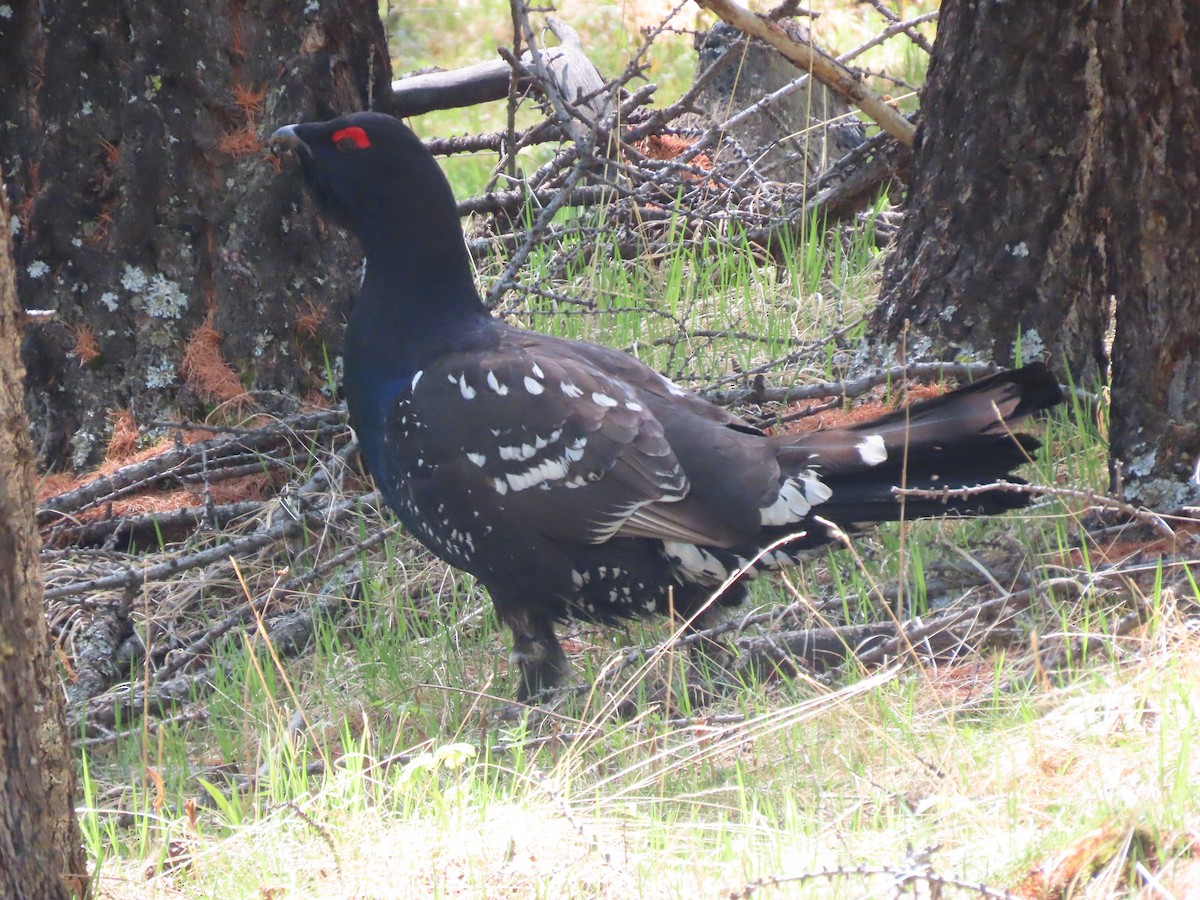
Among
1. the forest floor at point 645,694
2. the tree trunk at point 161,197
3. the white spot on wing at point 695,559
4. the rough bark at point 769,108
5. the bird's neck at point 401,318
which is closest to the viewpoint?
the forest floor at point 645,694

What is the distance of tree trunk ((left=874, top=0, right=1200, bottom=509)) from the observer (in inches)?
150

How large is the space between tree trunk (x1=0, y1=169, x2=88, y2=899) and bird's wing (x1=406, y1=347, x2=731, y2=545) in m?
1.68

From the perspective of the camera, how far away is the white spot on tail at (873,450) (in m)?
3.78

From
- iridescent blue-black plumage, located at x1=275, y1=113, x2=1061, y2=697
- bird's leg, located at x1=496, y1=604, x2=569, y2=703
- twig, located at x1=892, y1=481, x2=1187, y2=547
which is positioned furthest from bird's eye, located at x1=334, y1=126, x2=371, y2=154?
twig, located at x1=892, y1=481, x2=1187, y2=547

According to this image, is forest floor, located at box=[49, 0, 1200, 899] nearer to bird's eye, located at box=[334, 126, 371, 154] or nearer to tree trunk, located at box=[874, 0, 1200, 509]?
tree trunk, located at box=[874, 0, 1200, 509]

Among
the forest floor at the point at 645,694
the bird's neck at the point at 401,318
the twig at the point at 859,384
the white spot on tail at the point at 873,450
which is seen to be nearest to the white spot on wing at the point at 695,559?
the forest floor at the point at 645,694

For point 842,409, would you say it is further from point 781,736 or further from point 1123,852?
point 1123,852

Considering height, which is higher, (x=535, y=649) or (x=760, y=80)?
(x=760, y=80)

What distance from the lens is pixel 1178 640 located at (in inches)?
125

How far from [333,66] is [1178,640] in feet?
12.4

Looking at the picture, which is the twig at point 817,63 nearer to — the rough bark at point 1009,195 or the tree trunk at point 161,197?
the rough bark at point 1009,195

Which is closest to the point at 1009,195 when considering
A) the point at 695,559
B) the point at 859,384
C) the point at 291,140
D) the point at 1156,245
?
the point at 859,384

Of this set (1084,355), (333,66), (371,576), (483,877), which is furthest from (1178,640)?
(333,66)

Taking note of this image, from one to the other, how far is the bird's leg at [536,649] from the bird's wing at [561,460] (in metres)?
0.31
